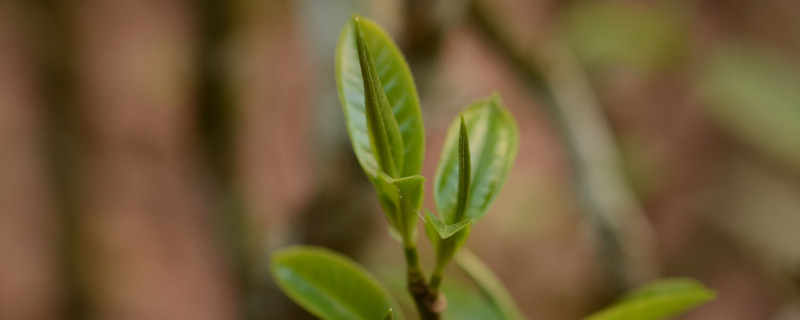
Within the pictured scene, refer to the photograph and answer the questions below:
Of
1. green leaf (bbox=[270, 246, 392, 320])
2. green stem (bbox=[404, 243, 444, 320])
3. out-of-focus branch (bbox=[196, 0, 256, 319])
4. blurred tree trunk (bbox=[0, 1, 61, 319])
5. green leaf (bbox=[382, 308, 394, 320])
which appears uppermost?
green leaf (bbox=[382, 308, 394, 320])

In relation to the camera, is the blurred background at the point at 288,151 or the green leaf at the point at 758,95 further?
the green leaf at the point at 758,95

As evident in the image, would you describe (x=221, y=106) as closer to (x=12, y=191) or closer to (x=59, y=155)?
(x=59, y=155)

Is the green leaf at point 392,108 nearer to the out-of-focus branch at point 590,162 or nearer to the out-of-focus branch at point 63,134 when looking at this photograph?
the out-of-focus branch at point 590,162

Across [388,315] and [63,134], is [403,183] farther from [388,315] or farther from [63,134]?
[63,134]

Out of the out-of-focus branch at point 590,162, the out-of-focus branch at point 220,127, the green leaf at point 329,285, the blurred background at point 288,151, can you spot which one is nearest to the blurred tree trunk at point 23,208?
the blurred background at point 288,151

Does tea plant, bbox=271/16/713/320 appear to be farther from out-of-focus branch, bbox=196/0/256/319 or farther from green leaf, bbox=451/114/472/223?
out-of-focus branch, bbox=196/0/256/319

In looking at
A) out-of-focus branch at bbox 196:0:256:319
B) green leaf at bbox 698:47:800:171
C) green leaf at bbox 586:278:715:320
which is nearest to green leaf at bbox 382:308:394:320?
green leaf at bbox 586:278:715:320
